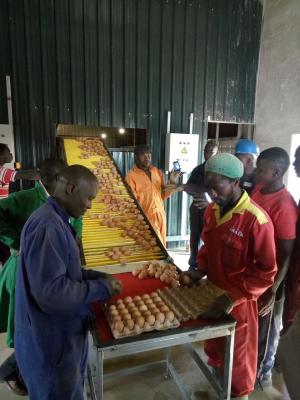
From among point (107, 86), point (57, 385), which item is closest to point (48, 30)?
point (107, 86)

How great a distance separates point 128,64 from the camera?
4.63 m

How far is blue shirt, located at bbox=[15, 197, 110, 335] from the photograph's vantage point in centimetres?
119

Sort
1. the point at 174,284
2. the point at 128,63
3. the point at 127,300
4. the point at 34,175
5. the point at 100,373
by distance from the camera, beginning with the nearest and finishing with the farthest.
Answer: the point at 100,373
the point at 127,300
the point at 174,284
the point at 34,175
the point at 128,63

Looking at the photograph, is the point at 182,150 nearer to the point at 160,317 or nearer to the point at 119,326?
the point at 160,317

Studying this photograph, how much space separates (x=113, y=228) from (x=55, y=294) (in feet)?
5.09

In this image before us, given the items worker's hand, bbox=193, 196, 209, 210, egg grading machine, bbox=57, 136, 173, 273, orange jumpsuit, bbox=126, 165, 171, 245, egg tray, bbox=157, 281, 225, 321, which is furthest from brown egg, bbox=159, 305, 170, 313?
worker's hand, bbox=193, 196, 209, 210

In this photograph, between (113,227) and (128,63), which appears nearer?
(113,227)

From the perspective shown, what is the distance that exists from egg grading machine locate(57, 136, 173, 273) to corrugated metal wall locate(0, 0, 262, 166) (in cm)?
97

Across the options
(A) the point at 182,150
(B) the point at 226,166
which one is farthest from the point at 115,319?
(A) the point at 182,150

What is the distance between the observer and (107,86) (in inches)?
179

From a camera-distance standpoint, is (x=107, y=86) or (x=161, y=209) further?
(x=107, y=86)

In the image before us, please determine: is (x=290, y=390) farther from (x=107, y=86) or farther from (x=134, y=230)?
(x=107, y=86)

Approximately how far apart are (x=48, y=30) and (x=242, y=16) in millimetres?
3480

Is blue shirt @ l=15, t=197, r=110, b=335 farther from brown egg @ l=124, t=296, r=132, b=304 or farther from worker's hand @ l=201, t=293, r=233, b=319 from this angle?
worker's hand @ l=201, t=293, r=233, b=319
